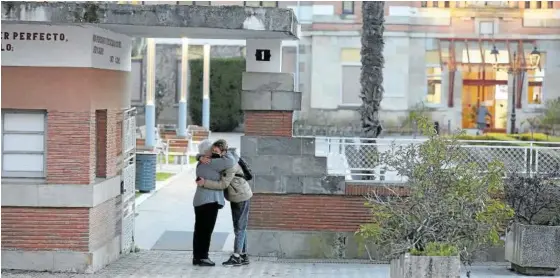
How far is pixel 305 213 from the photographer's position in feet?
52.0

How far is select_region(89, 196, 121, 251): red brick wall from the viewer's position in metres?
13.9

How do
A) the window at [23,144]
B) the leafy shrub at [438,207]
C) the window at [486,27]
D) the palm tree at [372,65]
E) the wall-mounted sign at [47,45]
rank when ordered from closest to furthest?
the leafy shrub at [438,207] < the wall-mounted sign at [47,45] < the window at [23,144] < the palm tree at [372,65] < the window at [486,27]

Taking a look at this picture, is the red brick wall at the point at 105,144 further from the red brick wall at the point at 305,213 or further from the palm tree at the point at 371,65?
the palm tree at the point at 371,65

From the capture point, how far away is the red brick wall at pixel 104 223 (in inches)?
546

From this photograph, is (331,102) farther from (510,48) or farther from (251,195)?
(251,195)

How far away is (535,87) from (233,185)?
106ft

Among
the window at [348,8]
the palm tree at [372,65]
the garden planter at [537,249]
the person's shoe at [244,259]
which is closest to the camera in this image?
the garden planter at [537,249]

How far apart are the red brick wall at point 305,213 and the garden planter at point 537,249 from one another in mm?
2569

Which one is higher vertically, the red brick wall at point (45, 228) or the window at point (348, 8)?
the window at point (348, 8)

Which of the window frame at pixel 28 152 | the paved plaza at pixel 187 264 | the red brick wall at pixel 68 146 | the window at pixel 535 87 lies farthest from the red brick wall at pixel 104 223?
the window at pixel 535 87

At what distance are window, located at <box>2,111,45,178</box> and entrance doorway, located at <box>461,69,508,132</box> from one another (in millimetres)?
32601

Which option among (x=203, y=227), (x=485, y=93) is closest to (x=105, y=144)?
(x=203, y=227)

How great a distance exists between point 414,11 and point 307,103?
5655 millimetres

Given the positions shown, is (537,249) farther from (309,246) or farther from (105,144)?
(105,144)
